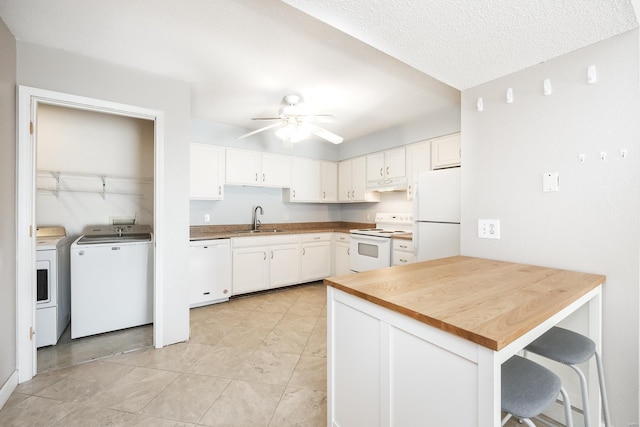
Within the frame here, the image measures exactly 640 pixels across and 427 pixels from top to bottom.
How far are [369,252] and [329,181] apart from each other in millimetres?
1702

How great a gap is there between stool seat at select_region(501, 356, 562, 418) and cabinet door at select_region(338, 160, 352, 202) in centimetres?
373

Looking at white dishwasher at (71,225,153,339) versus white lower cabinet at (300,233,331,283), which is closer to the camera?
white dishwasher at (71,225,153,339)

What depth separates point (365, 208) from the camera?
4789 mm

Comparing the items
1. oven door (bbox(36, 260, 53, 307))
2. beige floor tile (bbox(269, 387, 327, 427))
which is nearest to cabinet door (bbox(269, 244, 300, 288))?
beige floor tile (bbox(269, 387, 327, 427))

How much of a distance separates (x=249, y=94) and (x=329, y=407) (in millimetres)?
2817

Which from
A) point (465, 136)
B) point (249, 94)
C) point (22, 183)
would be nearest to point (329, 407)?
point (465, 136)

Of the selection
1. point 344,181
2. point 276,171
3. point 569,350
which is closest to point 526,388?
point 569,350

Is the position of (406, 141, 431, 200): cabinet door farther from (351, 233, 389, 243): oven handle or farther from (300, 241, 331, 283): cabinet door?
(300, 241, 331, 283): cabinet door

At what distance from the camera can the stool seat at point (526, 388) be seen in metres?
0.88

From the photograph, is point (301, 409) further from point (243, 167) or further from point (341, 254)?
point (243, 167)

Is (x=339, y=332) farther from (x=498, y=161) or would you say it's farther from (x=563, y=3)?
(x=563, y=3)

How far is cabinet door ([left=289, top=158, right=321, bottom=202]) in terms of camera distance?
14.6 ft

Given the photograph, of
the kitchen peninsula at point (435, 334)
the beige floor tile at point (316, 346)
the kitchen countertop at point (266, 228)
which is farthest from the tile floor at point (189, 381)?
the kitchen countertop at point (266, 228)

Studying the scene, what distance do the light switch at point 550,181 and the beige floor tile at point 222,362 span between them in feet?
8.06
